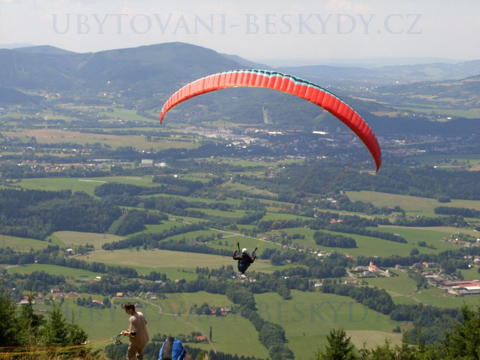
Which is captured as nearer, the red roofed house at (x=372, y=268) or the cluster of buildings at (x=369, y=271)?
the cluster of buildings at (x=369, y=271)

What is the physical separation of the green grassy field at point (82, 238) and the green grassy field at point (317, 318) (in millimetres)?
22248

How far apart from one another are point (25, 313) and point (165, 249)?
4499 cm

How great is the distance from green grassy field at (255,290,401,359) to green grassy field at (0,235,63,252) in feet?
77.0

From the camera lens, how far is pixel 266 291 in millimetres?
52625

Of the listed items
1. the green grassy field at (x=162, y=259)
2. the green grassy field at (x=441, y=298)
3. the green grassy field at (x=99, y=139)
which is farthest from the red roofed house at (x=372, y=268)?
the green grassy field at (x=99, y=139)

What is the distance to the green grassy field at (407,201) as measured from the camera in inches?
3450

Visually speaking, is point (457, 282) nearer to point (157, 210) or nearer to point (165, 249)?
point (165, 249)

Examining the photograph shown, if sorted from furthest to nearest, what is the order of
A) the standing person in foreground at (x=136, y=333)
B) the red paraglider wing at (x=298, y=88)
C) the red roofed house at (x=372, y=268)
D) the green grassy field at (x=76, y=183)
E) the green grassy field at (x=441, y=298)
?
the green grassy field at (x=76, y=183) → the red roofed house at (x=372, y=268) → the green grassy field at (x=441, y=298) → the red paraglider wing at (x=298, y=88) → the standing person in foreground at (x=136, y=333)

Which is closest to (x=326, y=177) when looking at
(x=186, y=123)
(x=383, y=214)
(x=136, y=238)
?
(x=383, y=214)

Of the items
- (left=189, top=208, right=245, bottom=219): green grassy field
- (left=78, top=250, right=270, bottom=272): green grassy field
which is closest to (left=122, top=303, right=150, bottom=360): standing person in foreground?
Answer: (left=78, top=250, right=270, bottom=272): green grassy field

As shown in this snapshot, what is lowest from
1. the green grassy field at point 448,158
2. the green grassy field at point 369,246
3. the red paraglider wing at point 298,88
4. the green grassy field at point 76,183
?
the green grassy field at point 369,246

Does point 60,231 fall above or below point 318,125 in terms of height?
below

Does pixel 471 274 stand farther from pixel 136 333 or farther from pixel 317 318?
pixel 136 333

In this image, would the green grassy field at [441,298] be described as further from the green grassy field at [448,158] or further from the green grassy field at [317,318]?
the green grassy field at [448,158]
